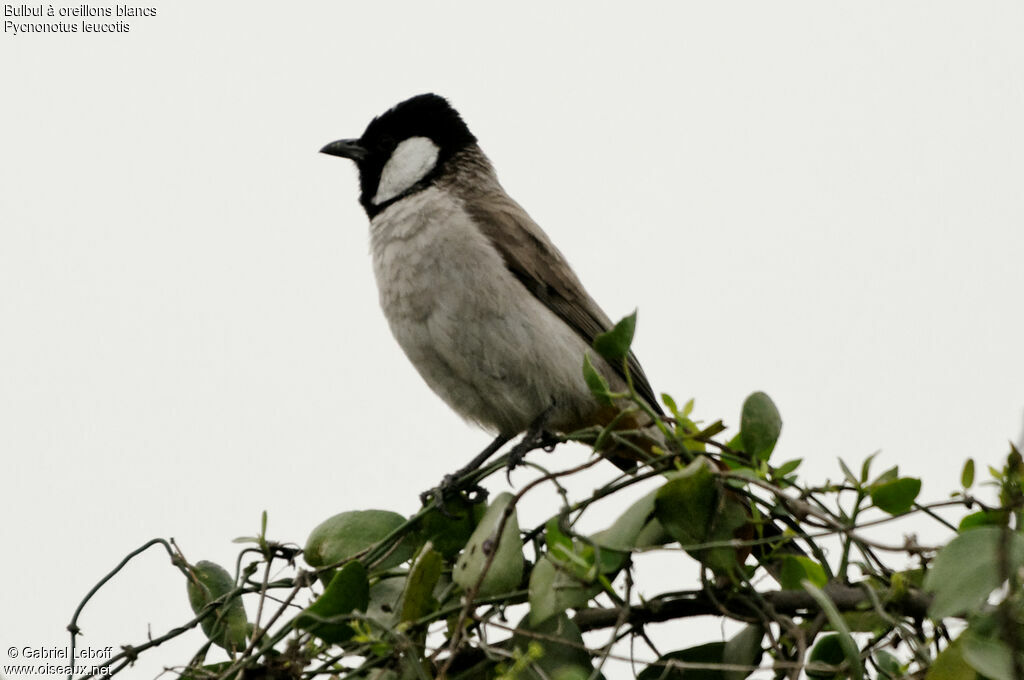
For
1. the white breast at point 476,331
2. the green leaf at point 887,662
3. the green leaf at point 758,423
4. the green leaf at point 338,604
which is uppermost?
the white breast at point 476,331

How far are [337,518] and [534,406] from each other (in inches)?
60.5

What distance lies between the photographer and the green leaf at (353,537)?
2275mm

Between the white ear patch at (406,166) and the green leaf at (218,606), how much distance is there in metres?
2.14

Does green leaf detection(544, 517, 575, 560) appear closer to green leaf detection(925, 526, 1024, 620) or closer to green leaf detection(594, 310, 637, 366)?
green leaf detection(594, 310, 637, 366)

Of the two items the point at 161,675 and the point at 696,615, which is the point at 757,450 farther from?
the point at 161,675

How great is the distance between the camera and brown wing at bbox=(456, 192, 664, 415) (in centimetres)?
396

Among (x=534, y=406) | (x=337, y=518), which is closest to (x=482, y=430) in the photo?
(x=534, y=406)

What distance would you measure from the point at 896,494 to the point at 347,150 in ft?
10.5

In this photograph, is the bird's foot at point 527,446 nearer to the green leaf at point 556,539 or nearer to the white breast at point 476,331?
the white breast at point 476,331

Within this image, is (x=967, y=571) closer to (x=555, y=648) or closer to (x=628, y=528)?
(x=628, y=528)

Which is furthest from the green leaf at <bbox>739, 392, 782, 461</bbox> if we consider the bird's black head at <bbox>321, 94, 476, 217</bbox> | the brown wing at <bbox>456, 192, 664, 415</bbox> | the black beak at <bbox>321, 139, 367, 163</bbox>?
the black beak at <bbox>321, 139, 367, 163</bbox>

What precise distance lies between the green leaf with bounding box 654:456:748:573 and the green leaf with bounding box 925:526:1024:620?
327mm

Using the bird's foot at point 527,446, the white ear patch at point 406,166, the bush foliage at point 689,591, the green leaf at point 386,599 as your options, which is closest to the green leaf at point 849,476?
the bush foliage at point 689,591

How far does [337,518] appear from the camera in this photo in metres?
2.31
